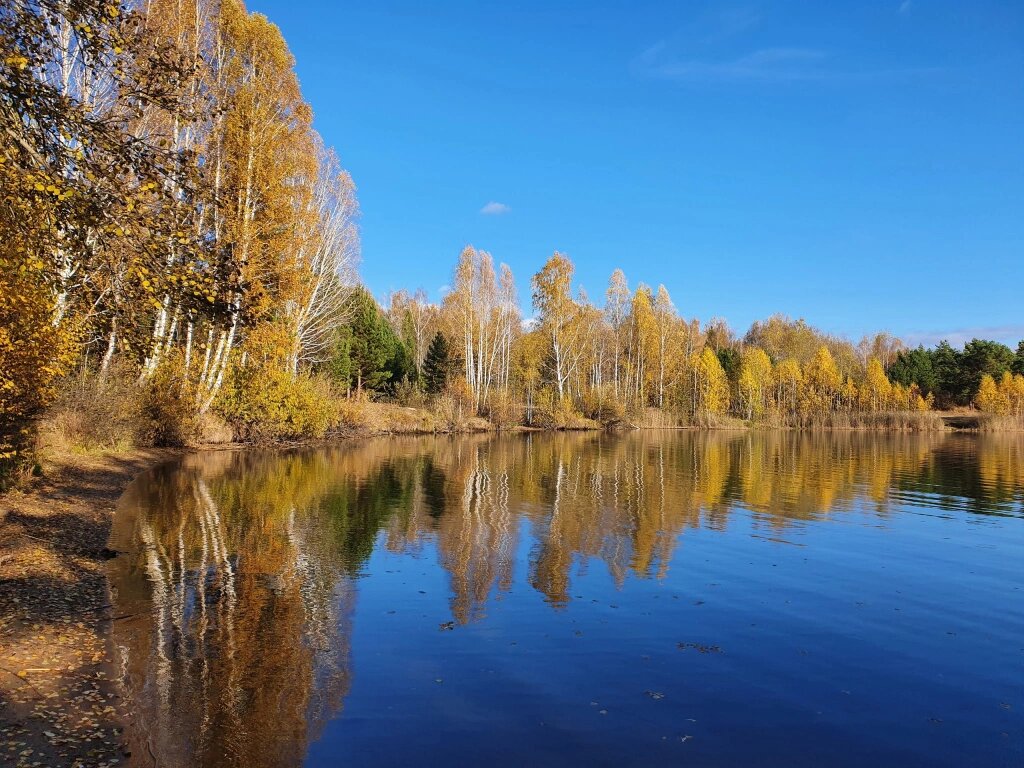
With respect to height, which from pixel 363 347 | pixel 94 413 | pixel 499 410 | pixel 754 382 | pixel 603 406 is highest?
pixel 363 347

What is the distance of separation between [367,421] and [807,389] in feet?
200

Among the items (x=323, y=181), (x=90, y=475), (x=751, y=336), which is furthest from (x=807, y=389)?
(x=90, y=475)

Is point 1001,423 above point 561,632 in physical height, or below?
above

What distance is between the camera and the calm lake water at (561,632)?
5.43m

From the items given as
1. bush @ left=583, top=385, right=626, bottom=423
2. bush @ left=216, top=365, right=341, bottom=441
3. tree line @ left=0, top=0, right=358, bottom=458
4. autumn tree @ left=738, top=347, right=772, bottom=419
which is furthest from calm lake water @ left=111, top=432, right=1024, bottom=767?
autumn tree @ left=738, top=347, right=772, bottom=419

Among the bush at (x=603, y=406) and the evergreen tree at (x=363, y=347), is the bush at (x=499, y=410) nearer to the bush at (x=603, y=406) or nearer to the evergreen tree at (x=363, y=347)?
the evergreen tree at (x=363, y=347)

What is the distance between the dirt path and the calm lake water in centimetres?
28

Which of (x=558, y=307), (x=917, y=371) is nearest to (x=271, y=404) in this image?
(x=558, y=307)

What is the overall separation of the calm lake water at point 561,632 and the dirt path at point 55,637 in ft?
0.91

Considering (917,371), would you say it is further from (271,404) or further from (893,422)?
(271,404)

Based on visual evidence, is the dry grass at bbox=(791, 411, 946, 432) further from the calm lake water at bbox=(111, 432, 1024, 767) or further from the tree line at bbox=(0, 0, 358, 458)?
the calm lake water at bbox=(111, 432, 1024, 767)

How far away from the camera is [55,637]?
6.43 meters

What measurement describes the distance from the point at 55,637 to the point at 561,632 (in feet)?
17.2

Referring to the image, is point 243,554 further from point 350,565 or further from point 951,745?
point 951,745
